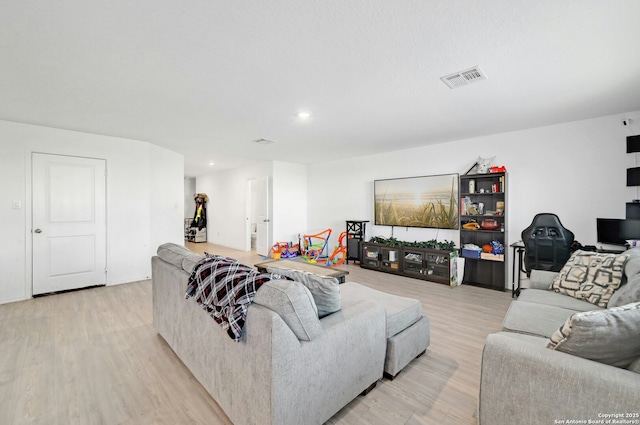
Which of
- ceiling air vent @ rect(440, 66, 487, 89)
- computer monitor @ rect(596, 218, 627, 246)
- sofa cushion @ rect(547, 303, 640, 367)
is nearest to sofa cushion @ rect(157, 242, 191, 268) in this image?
sofa cushion @ rect(547, 303, 640, 367)

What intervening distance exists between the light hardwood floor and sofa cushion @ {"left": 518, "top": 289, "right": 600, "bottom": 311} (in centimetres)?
59

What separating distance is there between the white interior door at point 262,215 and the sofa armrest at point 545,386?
19.8 feet

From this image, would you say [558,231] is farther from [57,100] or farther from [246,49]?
[57,100]

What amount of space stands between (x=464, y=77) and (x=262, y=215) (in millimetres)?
5621

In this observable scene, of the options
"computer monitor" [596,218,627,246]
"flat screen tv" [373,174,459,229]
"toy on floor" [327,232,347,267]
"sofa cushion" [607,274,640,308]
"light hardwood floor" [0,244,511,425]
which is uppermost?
"flat screen tv" [373,174,459,229]

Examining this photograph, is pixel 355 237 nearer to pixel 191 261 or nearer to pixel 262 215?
pixel 262 215

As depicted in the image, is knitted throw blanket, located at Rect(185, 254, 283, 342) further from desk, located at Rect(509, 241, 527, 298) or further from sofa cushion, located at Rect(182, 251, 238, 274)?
desk, located at Rect(509, 241, 527, 298)

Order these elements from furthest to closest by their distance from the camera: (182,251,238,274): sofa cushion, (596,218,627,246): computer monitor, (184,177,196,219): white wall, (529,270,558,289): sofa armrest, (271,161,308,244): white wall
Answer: (184,177,196,219): white wall, (271,161,308,244): white wall, (596,218,627,246): computer monitor, (529,270,558,289): sofa armrest, (182,251,238,274): sofa cushion

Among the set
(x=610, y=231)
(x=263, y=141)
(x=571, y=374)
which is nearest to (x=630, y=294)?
(x=571, y=374)

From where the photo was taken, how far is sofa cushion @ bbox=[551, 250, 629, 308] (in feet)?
7.29

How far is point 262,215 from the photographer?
719 cm

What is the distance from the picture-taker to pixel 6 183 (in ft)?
12.1

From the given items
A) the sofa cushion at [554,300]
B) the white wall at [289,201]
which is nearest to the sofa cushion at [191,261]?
the sofa cushion at [554,300]

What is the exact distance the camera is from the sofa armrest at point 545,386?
101cm
